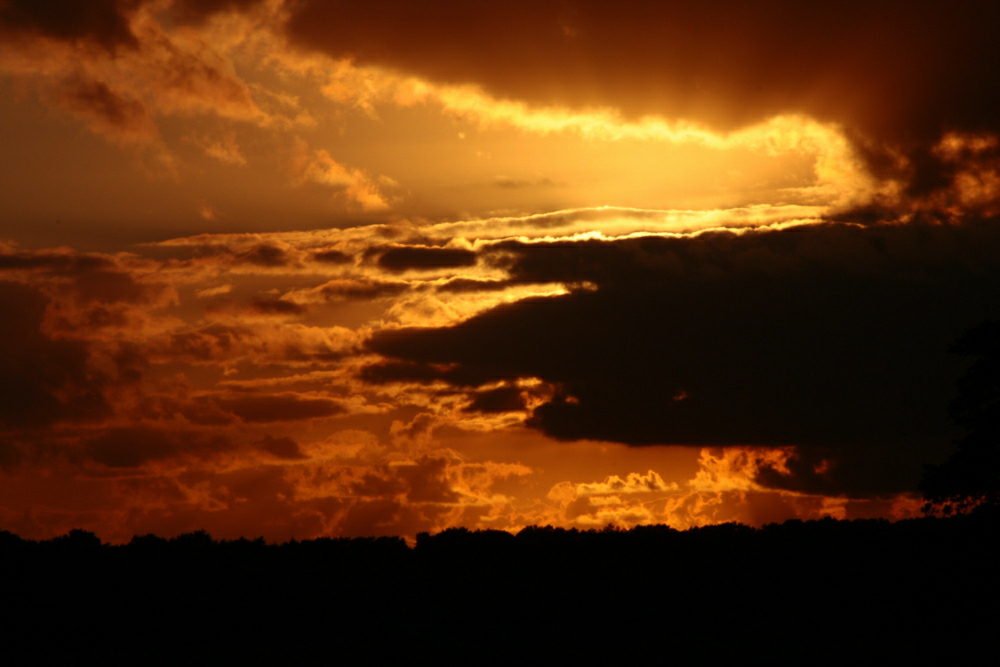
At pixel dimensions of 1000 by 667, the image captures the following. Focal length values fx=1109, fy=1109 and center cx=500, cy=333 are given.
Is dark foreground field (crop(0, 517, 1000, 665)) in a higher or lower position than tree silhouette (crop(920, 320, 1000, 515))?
lower

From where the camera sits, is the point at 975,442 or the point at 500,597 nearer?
the point at 975,442

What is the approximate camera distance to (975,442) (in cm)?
6775

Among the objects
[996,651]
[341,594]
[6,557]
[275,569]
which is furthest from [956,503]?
[6,557]

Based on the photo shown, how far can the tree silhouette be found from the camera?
66938 mm

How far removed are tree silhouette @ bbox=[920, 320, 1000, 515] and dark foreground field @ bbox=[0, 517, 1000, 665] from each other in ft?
35.3

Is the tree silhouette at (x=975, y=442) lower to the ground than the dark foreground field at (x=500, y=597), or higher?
higher

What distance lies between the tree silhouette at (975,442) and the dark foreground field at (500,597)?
35.3 feet

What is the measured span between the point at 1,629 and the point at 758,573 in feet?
208

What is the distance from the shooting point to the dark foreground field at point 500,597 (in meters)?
82.4

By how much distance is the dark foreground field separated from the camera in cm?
8238

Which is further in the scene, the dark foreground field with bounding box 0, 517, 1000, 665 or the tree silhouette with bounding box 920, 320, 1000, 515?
the dark foreground field with bounding box 0, 517, 1000, 665

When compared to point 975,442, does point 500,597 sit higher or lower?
lower

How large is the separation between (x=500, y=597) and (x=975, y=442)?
43661 millimetres

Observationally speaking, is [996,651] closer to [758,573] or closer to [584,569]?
[758,573]
